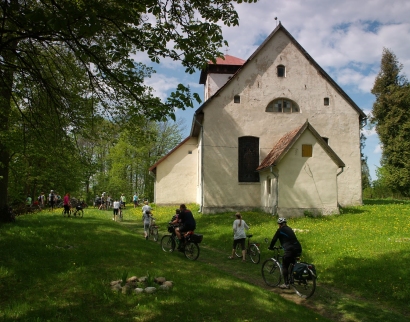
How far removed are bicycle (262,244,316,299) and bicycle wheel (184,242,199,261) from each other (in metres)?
2.72

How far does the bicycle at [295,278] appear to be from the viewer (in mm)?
8078

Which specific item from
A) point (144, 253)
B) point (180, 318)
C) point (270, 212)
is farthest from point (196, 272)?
point (270, 212)

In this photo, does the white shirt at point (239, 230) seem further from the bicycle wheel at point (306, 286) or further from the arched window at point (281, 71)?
the arched window at point (281, 71)

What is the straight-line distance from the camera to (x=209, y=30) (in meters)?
6.76

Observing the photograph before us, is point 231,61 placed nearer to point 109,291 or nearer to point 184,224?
point 184,224

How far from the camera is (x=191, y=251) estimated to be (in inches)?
456

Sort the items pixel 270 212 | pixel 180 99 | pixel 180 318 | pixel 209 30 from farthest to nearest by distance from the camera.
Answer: pixel 270 212 < pixel 180 99 < pixel 209 30 < pixel 180 318

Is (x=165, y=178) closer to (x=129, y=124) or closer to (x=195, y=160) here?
(x=195, y=160)

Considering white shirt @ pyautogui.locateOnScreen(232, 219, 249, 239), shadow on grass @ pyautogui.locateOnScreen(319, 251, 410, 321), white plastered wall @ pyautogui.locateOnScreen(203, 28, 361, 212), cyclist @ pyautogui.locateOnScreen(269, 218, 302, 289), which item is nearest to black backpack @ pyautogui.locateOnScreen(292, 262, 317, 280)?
cyclist @ pyautogui.locateOnScreen(269, 218, 302, 289)

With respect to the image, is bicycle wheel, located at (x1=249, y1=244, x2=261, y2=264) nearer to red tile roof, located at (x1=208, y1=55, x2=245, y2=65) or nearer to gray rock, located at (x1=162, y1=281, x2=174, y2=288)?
gray rock, located at (x1=162, y1=281, x2=174, y2=288)

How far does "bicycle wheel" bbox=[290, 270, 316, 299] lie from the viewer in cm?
805

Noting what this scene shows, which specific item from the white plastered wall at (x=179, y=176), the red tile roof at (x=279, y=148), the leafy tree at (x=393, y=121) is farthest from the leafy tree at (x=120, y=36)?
the leafy tree at (x=393, y=121)

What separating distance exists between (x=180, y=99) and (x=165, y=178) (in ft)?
74.0

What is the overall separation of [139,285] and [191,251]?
175 inches
